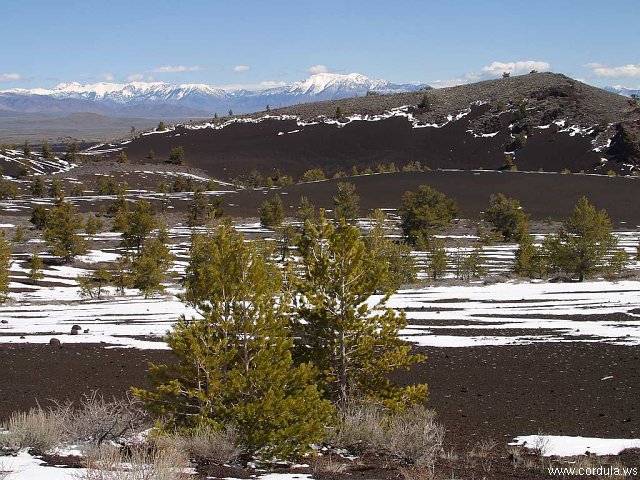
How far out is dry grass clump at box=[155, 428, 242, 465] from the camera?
8492 mm

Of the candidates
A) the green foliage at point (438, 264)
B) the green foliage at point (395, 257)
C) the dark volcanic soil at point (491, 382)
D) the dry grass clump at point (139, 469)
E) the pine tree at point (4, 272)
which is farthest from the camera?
the green foliage at point (438, 264)

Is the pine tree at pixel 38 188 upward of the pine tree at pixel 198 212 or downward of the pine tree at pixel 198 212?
upward

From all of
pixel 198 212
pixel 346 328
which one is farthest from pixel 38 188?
pixel 346 328

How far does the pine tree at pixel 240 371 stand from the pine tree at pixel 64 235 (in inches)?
1815

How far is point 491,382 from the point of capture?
14812 millimetres

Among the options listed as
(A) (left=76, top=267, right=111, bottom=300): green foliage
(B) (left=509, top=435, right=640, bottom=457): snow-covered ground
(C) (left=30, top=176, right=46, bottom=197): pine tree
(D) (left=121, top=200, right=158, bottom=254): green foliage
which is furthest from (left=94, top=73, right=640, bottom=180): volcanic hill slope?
(B) (left=509, top=435, right=640, bottom=457): snow-covered ground

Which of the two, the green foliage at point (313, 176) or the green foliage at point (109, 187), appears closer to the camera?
the green foliage at point (109, 187)

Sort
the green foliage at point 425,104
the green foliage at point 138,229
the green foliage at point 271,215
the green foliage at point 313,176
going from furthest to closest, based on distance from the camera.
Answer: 1. the green foliage at point 425,104
2. the green foliage at point 313,176
3. the green foliage at point 271,215
4. the green foliage at point 138,229

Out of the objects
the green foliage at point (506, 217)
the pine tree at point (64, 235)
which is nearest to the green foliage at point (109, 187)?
the pine tree at point (64, 235)

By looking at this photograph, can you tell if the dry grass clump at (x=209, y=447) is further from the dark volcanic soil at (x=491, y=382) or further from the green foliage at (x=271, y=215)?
the green foliage at (x=271, y=215)

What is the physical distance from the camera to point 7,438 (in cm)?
850

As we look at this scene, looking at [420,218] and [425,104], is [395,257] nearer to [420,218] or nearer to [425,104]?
[420,218]

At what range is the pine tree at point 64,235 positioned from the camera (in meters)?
52.2

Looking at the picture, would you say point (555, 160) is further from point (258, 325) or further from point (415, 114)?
point (258, 325)
